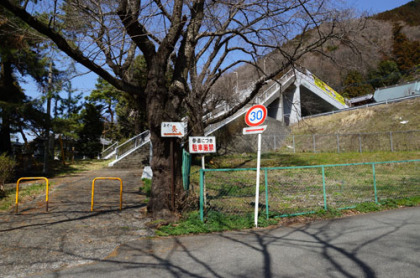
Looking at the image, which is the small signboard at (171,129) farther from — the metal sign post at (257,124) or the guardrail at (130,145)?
the guardrail at (130,145)

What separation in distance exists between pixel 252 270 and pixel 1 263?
12.8ft

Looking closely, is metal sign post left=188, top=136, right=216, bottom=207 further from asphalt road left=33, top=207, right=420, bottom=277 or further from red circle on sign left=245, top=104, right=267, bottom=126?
asphalt road left=33, top=207, right=420, bottom=277

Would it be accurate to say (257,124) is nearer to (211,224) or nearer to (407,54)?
→ (211,224)

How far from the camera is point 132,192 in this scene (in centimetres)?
1098

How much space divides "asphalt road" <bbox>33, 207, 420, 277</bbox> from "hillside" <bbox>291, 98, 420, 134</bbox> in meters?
15.2

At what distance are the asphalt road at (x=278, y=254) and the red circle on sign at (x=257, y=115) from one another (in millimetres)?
2426

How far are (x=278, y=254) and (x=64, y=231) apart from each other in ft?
14.8

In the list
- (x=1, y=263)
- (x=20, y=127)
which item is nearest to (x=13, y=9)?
(x=1, y=263)

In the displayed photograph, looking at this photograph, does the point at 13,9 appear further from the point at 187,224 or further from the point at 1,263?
the point at 187,224

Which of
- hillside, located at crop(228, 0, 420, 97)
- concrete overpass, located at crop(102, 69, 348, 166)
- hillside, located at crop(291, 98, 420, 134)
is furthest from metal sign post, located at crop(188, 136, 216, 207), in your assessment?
hillside, located at crop(291, 98, 420, 134)

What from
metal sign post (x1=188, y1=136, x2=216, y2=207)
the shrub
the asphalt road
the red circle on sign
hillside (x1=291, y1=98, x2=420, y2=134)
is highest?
hillside (x1=291, y1=98, x2=420, y2=134)

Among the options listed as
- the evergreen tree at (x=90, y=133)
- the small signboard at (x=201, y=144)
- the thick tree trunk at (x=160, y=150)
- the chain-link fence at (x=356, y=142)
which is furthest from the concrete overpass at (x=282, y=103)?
the evergreen tree at (x=90, y=133)

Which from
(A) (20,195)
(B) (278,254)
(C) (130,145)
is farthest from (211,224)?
(C) (130,145)

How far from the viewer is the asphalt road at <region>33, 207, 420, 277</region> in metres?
3.83
